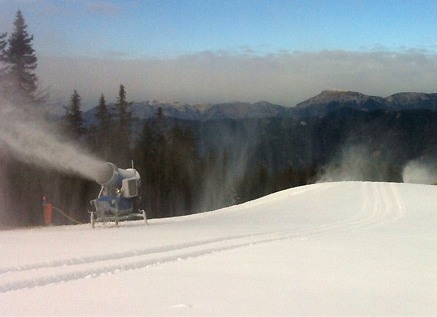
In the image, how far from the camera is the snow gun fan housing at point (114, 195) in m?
17.3

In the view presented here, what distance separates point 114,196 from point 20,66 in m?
19.0

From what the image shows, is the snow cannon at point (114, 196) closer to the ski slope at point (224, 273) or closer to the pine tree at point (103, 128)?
the ski slope at point (224, 273)

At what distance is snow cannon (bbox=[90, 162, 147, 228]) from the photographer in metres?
17.3

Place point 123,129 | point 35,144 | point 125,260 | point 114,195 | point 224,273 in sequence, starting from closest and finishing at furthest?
point 224,273, point 125,260, point 114,195, point 35,144, point 123,129

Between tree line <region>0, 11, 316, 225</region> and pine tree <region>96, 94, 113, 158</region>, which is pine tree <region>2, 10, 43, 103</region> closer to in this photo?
tree line <region>0, 11, 316, 225</region>

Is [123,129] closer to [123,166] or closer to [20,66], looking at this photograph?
[123,166]

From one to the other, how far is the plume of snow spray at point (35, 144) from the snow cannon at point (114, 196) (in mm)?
379

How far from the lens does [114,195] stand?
1772 cm

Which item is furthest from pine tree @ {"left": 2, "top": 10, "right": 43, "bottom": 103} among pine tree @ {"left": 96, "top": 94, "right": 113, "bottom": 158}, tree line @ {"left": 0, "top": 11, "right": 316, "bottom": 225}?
pine tree @ {"left": 96, "top": 94, "right": 113, "bottom": 158}

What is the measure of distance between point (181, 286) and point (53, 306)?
1.67 meters

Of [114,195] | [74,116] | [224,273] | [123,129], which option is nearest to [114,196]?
[114,195]

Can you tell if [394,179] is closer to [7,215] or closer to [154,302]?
[7,215]

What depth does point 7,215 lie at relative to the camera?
99.5 feet

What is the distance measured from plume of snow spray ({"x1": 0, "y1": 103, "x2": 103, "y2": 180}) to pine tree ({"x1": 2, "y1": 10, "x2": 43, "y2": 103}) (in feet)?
5.05
